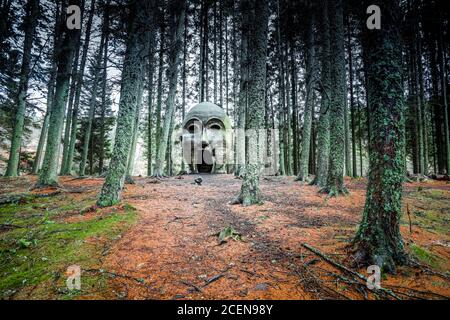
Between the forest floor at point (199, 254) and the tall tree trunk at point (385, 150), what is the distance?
34 centimetres

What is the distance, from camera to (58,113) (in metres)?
9.40

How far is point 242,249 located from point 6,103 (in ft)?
80.8

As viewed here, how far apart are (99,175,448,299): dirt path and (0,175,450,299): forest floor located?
0.02 meters

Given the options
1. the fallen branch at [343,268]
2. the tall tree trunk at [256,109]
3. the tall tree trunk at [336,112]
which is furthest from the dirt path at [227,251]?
the tall tree trunk at [336,112]

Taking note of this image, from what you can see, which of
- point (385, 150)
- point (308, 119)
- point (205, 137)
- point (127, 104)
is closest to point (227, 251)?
point (385, 150)

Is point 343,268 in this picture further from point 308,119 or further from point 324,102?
point 308,119

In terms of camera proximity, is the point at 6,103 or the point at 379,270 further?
the point at 6,103

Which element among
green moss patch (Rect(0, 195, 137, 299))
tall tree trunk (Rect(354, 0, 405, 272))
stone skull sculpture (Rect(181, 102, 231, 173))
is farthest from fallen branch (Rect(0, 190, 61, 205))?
stone skull sculpture (Rect(181, 102, 231, 173))

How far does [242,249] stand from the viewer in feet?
12.2

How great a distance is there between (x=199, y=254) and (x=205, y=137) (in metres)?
15.2

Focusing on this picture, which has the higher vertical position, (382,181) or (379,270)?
(382,181)
